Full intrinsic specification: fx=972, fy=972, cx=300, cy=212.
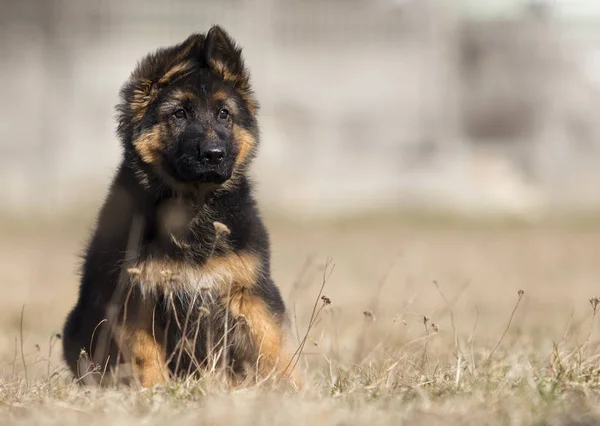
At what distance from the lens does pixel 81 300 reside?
19.9ft

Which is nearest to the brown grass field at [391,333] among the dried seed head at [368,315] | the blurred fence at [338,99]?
the dried seed head at [368,315]

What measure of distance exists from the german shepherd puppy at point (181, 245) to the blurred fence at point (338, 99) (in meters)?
16.2

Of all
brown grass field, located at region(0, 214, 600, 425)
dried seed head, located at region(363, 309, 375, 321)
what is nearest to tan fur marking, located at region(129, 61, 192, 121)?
brown grass field, located at region(0, 214, 600, 425)

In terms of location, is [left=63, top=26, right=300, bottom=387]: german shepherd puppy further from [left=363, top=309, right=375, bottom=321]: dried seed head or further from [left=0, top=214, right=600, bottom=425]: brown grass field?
[left=363, top=309, right=375, bottom=321]: dried seed head

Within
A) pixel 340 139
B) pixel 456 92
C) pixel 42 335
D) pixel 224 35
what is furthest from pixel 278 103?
pixel 224 35

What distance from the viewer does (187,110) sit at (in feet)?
20.2

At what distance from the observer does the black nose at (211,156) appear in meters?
5.80

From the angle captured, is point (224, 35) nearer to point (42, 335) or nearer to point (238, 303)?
point (238, 303)

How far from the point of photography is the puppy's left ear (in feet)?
20.4

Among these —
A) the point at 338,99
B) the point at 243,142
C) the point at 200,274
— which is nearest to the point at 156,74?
the point at 243,142

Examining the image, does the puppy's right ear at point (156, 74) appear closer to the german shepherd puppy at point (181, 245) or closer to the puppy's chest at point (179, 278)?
the german shepherd puppy at point (181, 245)

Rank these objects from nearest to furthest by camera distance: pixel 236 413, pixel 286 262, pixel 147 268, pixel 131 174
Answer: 1. pixel 236 413
2. pixel 147 268
3. pixel 131 174
4. pixel 286 262

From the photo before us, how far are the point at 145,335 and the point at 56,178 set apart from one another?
59.3ft

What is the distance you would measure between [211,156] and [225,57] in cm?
89
